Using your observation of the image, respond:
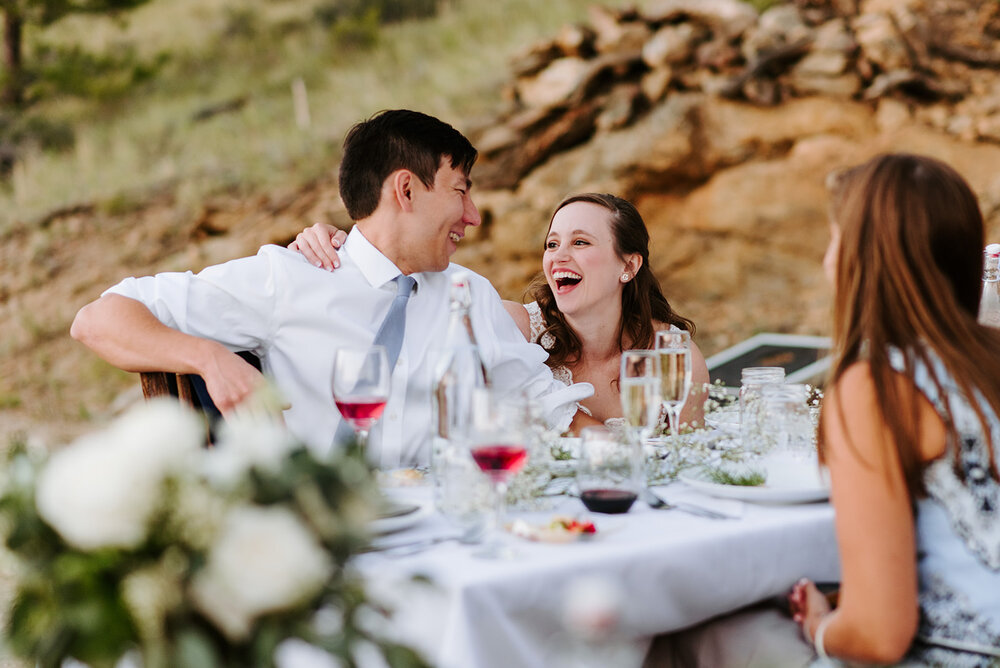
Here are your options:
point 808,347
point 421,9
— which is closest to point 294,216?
point 421,9

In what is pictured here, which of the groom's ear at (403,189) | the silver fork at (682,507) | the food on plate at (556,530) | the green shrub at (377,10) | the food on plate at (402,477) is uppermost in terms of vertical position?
the green shrub at (377,10)

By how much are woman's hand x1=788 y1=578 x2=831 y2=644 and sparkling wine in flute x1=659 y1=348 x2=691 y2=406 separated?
450mm

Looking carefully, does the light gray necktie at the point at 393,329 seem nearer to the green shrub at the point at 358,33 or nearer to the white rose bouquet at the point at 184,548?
the white rose bouquet at the point at 184,548

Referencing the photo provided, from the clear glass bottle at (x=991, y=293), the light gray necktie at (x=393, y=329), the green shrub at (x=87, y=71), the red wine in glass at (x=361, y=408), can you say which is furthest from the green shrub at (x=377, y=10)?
the red wine in glass at (x=361, y=408)

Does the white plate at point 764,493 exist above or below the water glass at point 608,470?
below

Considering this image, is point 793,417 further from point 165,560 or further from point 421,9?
point 421,9

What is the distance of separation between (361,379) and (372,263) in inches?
44.0

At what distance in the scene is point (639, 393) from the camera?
1665mm

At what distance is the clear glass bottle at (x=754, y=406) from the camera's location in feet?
6.38

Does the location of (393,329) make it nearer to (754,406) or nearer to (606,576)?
(754,406)

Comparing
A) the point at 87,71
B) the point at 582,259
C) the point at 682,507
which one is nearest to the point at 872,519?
the point at 682,507

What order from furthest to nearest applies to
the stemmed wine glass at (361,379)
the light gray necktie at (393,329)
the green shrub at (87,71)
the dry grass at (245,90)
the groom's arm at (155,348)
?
the green shrub at (87,71) → the dry grass at (245,90) → the light gray necktie at (393,329) → the groom's arm at (155,348) → the stemmed wine glass at (361,379)

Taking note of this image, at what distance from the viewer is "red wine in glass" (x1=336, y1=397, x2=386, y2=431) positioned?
5.35ft

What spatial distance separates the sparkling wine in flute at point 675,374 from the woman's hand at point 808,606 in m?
0.45
